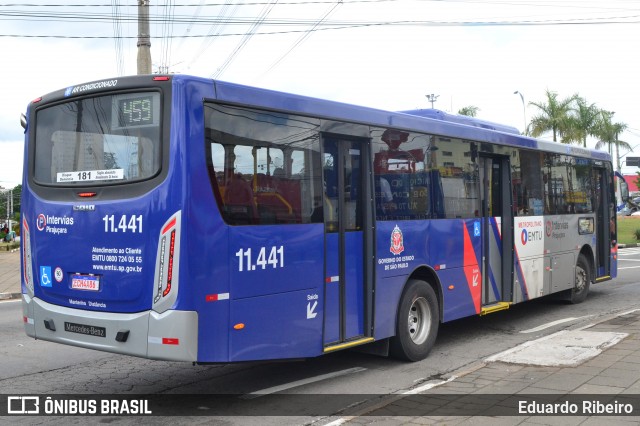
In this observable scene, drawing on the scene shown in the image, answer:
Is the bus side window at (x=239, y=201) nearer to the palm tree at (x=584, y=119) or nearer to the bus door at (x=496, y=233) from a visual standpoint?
the bus door at (x=496, y=233)

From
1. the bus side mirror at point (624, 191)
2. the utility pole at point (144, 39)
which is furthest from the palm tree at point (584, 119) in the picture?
the utility pole at point (144, 39)

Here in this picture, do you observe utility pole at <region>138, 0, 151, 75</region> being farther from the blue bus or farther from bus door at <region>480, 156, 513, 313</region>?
the blue bus

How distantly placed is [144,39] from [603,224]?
12.0 meters

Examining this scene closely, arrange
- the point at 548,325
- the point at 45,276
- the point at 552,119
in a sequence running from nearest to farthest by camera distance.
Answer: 1. the point at 45,276
2. the point at 548,325
3. the point at 552,119

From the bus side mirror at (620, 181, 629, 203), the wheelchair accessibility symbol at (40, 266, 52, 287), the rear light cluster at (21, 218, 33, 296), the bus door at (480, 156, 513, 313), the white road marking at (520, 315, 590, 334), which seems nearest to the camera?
the wheelchair accessibility symbol at (40, 266, 52, 287)

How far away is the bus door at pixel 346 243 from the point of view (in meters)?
7.37

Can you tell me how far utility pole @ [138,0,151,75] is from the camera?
57.3ft

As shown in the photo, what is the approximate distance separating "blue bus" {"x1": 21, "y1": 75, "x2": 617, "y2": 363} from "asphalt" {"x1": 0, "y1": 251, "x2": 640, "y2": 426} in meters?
1.07

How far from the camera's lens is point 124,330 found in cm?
612

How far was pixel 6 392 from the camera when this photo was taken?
722cm

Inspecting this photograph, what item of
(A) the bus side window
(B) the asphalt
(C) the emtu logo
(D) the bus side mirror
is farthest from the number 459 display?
(D) the bus side mirror

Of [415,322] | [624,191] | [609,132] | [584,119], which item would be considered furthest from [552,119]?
[415,322]

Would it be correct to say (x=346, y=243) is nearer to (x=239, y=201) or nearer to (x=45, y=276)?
(x=239, y=201)

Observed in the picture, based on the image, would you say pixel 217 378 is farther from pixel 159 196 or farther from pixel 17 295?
pixel 17 295
